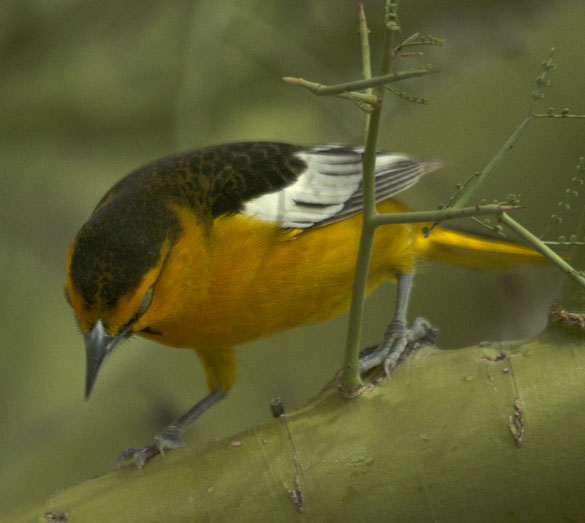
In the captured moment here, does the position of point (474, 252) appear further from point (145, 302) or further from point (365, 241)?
point (365, 241)

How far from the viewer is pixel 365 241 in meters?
1.08

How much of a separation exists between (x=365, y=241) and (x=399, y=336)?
2.34ft

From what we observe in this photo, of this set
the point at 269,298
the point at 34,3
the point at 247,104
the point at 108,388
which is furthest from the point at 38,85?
the point at 269,298

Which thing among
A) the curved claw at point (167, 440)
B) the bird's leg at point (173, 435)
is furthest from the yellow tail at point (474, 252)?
the curved claw at point (167, 440)

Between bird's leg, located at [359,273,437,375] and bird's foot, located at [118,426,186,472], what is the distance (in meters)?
0.46

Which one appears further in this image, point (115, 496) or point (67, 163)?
point (67, 163)

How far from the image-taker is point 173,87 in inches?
168

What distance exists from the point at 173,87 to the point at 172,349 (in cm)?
225

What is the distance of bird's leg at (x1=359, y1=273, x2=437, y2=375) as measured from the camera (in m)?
1.48

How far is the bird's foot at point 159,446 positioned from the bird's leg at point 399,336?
0.46 metres

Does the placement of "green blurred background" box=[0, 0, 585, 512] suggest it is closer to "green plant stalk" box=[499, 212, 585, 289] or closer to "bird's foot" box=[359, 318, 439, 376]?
"bird's foot" box=[359, 318, 439, 376]

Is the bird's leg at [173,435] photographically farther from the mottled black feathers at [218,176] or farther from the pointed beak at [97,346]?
the mottled black feathers at [218,176]

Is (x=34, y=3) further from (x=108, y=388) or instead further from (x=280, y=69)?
(x=108, y=388)

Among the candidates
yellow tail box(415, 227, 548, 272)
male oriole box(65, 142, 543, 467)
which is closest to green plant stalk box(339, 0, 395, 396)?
male oriole box(65, 142, 543, 467)
